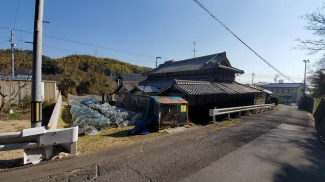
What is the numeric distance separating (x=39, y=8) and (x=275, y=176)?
799cm

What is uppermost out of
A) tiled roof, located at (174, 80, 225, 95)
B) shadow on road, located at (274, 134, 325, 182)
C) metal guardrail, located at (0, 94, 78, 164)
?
tiled roof, located at (174, 80, 225, 95)

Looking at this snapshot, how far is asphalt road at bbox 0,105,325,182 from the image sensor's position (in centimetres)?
389

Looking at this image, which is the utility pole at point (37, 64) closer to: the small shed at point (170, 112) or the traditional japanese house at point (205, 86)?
the small shed at point (170, 112)

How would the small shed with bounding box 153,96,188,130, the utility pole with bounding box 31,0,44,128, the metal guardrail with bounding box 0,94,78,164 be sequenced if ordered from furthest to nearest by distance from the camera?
the small shed with bounding box 153,96,188,130 → the utility pole with bounding box 31,0,44,128 → the metal guardrail with bounding box 0,94,78,164

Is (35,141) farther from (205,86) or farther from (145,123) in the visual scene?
(205,86)

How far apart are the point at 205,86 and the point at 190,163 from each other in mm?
9530

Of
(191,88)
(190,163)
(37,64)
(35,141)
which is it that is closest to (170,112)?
(191,88)

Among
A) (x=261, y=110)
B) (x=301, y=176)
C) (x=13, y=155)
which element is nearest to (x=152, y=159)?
(x=301, y=176)

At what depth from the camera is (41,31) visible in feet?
15.5

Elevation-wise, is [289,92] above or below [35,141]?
above

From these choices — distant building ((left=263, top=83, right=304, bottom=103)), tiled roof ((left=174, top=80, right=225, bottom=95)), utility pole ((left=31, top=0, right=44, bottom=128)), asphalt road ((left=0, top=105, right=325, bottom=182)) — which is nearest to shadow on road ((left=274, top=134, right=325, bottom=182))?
asphalt road ((left=0, top=105, right=325, bottom=182))

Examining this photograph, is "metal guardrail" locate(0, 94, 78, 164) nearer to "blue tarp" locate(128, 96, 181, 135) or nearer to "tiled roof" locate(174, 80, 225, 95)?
"blue tarp" locate(128, 96, 181, 135)

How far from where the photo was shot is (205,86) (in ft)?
44.0

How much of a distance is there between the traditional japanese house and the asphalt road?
5.20 meters
